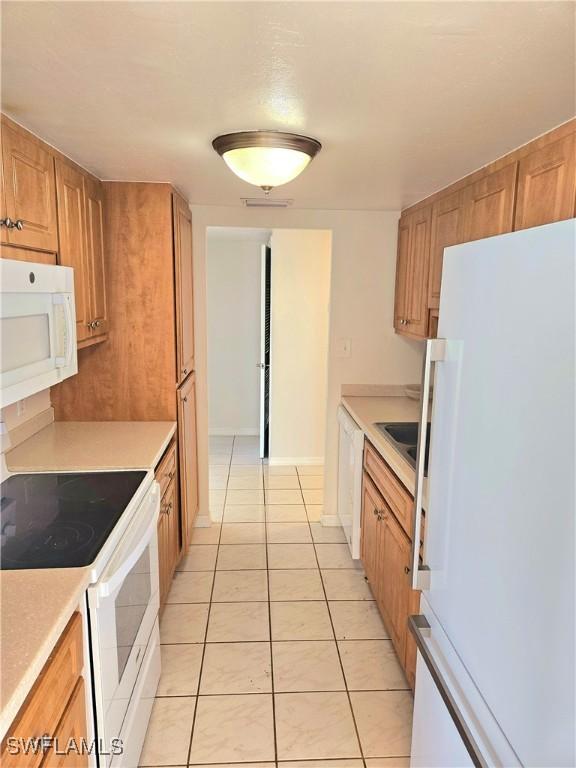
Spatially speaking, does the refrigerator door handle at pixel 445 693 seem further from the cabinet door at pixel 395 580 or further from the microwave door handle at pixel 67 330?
the microwave door handle at pixel 67 330

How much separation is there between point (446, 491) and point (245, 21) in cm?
116

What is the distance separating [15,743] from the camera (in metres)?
0.97

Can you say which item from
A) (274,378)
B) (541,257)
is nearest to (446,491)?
(541,257)

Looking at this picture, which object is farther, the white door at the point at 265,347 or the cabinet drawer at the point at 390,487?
the white door at the point at 265,347

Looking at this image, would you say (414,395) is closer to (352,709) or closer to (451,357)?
(352,709)

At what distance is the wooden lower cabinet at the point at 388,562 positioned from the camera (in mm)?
2047

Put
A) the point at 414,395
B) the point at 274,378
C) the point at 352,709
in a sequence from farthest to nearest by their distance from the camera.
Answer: the point at 274,378 < the point at 414,395 < the point at 352,709

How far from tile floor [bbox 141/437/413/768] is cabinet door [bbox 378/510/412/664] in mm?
186

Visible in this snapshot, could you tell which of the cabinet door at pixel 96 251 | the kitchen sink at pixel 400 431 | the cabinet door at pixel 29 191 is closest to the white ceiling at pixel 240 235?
the cabinet door at pixel 96 251

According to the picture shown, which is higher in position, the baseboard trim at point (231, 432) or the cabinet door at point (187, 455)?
the cabinet door at point (187, 455)

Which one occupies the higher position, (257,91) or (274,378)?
(257,91)

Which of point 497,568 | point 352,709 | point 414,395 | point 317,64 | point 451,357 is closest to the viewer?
point 497,568

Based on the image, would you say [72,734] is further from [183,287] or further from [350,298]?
→ [350,298]

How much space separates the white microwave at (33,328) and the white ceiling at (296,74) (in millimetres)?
491
